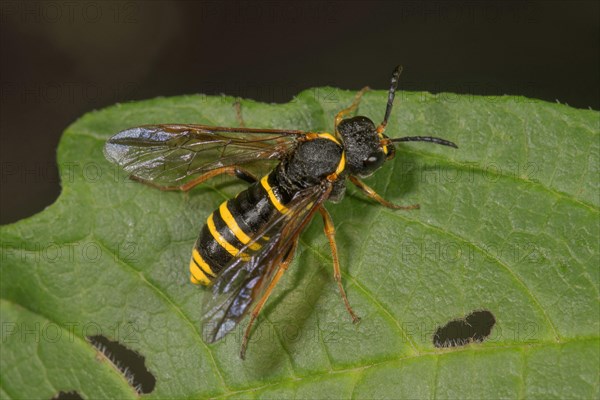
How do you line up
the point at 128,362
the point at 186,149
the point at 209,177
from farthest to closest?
1. the point at 186,149
2. the point at 209,177
3. the point at 128,362

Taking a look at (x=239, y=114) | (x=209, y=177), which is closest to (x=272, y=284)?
(x=209, y=177)

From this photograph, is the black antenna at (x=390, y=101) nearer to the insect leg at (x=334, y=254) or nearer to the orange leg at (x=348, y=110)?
the orange leg at (x=348, y=110)

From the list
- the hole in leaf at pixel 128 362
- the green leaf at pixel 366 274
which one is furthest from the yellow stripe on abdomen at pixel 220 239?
the hole in leaf at pixel 128 362

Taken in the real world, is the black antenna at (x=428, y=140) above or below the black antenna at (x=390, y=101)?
below

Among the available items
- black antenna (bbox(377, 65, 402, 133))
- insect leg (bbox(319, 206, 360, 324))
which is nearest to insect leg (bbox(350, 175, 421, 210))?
insect leg (bbox(319, 206, 360, 324))

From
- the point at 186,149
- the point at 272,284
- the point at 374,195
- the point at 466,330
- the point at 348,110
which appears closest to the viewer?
the point at 466,330

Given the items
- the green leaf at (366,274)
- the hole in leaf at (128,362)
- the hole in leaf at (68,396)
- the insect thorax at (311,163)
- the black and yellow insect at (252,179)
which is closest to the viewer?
the green leaf at (366,274)

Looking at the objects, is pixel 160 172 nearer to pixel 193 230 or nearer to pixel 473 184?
pixel 193 230

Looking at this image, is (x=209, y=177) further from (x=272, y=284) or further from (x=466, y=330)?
(x=466, y=330)
